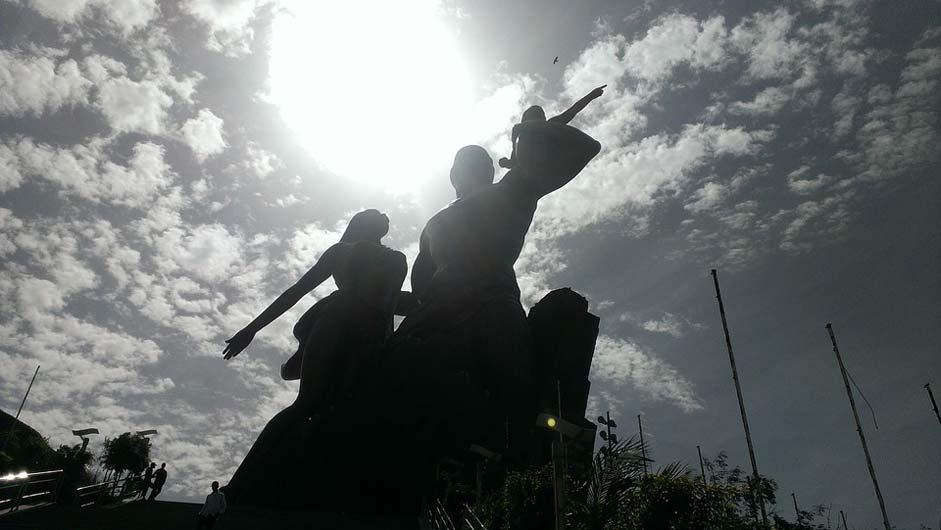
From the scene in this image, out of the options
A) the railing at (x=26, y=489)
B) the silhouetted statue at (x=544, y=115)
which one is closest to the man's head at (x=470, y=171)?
the silhouetted statue at (x=544, y=115)

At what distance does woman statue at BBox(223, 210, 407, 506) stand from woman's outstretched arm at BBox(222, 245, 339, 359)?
0.02m

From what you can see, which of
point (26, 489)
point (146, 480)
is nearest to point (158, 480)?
point (146, 480)

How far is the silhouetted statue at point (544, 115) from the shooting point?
11234 mm

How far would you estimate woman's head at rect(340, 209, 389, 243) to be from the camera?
42.8 ft

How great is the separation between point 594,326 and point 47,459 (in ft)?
114

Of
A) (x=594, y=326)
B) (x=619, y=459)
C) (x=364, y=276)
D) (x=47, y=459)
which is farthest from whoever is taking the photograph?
(x=47, y=459)

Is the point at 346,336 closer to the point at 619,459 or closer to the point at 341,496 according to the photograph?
the point at 341,496

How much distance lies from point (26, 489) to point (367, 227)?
765cm

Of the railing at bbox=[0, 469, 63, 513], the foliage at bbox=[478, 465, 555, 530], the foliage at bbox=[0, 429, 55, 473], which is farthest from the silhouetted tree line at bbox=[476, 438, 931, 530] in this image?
the foliage at bbox=[0, 429, 55, 473]

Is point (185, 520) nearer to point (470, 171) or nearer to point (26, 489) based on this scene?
point (26, 489)

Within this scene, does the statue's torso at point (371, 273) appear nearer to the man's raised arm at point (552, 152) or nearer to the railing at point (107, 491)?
the man's raised arm at point (552, 152)

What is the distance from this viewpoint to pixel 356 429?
10203mm

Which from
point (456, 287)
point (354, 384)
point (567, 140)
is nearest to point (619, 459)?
point (456, 287)

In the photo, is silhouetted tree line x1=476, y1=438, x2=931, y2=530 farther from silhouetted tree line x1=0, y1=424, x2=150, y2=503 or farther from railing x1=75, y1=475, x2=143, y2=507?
silhouetted tree line x1=0, y1=424, x2=150, y2=503
